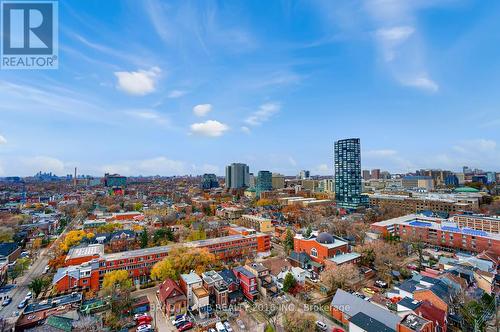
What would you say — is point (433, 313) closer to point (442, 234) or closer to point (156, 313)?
point (156, 313)

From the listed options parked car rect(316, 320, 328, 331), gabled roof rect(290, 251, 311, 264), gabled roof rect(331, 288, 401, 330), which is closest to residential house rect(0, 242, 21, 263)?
gabled roof rect(290, 251, 311, 264)

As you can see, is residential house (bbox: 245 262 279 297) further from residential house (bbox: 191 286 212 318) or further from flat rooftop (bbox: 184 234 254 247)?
flat rooftop (bbox: 184 234 254 247)

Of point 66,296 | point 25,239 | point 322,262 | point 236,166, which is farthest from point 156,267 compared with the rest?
point 236,166

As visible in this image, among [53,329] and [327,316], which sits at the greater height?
[53,329]

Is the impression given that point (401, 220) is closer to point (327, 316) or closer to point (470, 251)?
point (470, 251)

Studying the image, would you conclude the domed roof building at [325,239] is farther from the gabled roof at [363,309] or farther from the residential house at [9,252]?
the residential house at [9,252]

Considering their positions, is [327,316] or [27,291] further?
[27,291]
